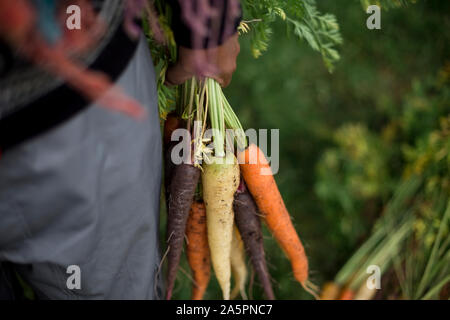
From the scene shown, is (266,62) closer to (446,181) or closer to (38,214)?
(446,181)

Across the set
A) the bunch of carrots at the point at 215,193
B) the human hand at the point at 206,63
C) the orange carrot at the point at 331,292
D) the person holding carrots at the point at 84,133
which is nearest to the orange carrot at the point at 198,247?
the bunch of carrots at the point at 215,193

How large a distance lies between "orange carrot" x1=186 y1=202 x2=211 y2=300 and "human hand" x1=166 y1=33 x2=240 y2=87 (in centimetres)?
37

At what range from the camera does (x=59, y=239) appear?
0.69 metres

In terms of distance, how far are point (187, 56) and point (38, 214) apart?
0.41 meters

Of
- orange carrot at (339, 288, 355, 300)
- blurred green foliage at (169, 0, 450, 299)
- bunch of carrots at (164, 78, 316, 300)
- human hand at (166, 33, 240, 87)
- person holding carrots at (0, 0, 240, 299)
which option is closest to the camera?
person holding carrots at (0, 0, 240, 299)

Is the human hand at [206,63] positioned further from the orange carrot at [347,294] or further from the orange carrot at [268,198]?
the orange carrot at [347,294]

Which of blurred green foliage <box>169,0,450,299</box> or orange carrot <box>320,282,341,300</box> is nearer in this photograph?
orange carrot <box>320,282,341,300</box>

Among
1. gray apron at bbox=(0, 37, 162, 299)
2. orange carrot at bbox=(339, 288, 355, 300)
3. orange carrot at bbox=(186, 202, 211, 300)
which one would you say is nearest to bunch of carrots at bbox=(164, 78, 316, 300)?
orange carrot at bbox=(186, 202, 211, 300)

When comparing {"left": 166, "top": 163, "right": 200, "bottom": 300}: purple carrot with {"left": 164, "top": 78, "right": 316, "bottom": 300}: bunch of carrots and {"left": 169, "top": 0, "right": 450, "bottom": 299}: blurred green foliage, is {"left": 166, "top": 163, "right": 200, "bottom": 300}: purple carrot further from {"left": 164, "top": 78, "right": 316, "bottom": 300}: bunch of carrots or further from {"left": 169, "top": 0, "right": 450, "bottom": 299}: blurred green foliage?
{"left": 169, "top": 0, "right": 450, "bottom": 299}: blurred green foliage

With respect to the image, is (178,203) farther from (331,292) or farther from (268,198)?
(331,292)

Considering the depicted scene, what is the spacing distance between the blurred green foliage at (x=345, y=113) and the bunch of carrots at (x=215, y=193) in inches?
15.2

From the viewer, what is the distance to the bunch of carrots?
2.92 ft

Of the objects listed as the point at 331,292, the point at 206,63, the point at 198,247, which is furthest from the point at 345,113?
the point at 206,63

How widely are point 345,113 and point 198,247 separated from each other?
108cm
